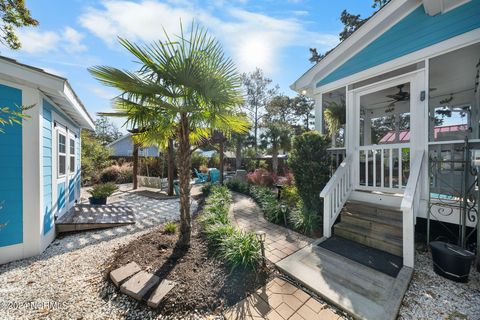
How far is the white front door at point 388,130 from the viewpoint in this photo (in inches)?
149

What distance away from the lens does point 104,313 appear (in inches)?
89.7

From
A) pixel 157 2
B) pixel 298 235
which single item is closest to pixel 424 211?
pixel 298 235

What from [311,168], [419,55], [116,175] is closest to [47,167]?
[311,168]

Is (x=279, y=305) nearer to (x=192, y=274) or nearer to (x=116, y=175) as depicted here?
(x=192, y=274)

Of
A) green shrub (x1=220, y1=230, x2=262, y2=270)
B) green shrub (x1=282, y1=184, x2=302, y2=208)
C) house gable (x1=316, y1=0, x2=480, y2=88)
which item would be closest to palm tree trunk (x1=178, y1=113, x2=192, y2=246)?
green shrub (x1=220, y1=230, x2=262, y2=270)

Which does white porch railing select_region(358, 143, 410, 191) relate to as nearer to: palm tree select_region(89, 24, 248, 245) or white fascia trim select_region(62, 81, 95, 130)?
palm tree select_region(89, 24, 248, 245)

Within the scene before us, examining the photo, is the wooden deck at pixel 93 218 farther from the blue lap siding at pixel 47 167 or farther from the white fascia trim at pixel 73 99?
the white fascia trim at pixel 73 99

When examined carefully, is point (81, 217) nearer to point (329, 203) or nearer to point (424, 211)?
point (329, 203)

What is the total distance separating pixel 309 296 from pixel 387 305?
2.71 ft

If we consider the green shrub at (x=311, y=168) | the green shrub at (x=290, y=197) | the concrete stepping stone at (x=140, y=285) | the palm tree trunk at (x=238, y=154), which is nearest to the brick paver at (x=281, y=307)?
the concrete stepping stone at (x=140, y=285)

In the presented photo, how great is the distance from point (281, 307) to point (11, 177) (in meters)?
4.86

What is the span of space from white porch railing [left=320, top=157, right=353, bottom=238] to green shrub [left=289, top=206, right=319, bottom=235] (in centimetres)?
27

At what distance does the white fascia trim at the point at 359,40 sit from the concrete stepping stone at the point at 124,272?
5.94 metres

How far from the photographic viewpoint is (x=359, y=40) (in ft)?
15.0
